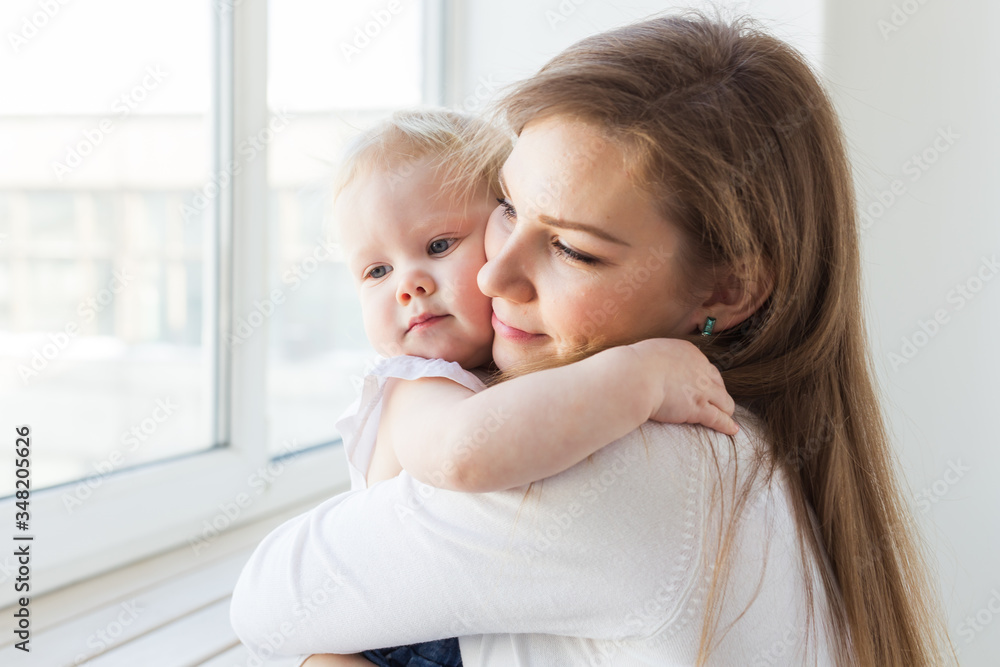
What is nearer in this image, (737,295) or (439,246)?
(737,295)

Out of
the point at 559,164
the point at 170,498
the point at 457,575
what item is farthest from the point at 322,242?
the point at 457,575

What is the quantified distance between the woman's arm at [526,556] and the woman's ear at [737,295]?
0.62 ft

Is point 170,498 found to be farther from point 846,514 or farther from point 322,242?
point 846,514

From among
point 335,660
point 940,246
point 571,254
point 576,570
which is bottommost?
point 335,660

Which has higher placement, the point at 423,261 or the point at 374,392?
the point at 423,261

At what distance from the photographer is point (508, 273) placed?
2.84 feet

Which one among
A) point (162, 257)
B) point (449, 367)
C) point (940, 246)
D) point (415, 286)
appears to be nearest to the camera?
point (449, 367)

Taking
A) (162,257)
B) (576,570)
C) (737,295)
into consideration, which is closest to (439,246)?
(737,295)

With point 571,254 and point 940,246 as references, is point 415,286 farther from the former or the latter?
point 940,246

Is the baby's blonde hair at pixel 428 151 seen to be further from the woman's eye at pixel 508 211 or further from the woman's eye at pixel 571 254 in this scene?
the woman's eye at pixel 571 254

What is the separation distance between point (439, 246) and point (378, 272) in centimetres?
11

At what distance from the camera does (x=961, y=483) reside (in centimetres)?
170

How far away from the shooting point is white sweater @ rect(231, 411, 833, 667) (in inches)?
26.7

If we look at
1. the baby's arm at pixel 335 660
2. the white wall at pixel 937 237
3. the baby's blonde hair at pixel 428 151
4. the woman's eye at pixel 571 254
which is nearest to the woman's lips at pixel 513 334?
the woman's eye at pixel 571 254
